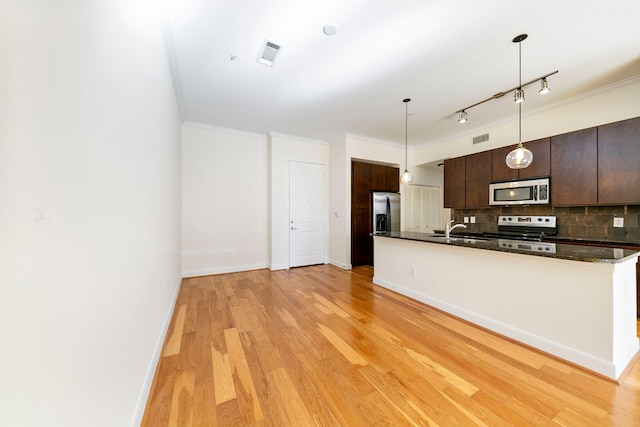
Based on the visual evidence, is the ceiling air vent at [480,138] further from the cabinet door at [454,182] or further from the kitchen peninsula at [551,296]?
the kitchen peninsula at [551,296]

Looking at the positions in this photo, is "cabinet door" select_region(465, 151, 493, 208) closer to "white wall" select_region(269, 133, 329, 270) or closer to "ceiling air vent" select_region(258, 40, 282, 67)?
"white wall" select_region(269, 133, 329, 270)

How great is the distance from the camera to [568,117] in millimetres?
3436

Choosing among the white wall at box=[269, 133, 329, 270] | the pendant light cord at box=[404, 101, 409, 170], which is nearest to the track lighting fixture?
the pendant light cord at box=[404, 101, 409, 170]

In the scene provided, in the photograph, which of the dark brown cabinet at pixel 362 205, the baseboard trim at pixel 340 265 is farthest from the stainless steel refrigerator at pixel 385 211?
the baseboard trim at pixel 340 265

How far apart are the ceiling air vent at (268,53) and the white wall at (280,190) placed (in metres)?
2.24

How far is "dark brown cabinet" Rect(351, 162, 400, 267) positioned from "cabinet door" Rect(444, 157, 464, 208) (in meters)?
1.30

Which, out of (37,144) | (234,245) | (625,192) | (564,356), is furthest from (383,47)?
(234,245)

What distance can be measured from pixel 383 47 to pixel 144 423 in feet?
11.3

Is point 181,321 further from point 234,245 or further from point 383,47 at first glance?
point 383,47

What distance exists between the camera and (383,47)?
7.66 ft

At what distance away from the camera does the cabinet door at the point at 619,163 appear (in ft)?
8.99

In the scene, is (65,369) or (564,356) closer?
(65,369)

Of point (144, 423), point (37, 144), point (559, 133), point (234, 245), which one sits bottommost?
point (144, 423)

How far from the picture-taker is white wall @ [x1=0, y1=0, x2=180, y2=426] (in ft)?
1.64
